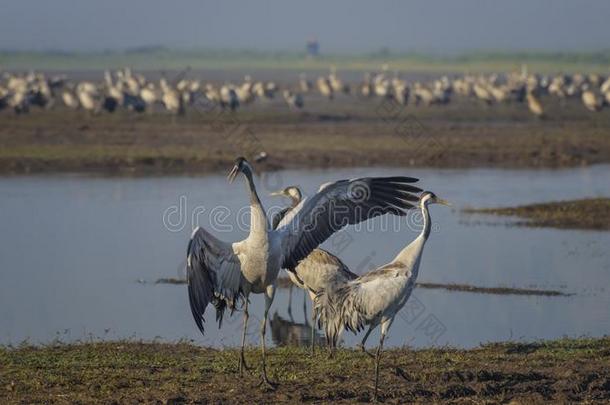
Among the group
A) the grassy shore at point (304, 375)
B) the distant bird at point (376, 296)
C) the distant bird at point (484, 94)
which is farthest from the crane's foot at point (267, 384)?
the distant bird at point (484, 94)

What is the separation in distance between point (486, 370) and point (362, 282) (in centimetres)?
124

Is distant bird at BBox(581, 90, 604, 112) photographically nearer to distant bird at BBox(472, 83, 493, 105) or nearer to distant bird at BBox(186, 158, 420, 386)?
distant bird at BBox(472, 83, 493, 105)

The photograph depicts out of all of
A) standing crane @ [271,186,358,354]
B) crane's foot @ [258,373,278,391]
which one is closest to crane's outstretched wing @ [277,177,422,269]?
standing crane @ [271,186,358,354]

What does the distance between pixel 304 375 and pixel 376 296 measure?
86 centimetres

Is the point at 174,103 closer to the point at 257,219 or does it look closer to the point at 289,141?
the point at 289,141

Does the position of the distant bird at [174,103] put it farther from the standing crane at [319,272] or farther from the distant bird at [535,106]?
the standing crane at [319,272]

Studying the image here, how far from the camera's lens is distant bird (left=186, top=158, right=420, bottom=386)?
919cm

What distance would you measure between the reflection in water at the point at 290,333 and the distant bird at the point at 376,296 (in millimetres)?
1524

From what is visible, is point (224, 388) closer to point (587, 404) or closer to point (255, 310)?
point (587, 404)

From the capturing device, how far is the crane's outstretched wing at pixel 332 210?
9.59 metres

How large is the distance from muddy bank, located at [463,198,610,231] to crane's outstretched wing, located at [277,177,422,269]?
9001 millimetres

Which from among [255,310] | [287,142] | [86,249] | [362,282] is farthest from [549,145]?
[362,282]

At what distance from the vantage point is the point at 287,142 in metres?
30.1

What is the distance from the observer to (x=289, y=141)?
99.6ft
